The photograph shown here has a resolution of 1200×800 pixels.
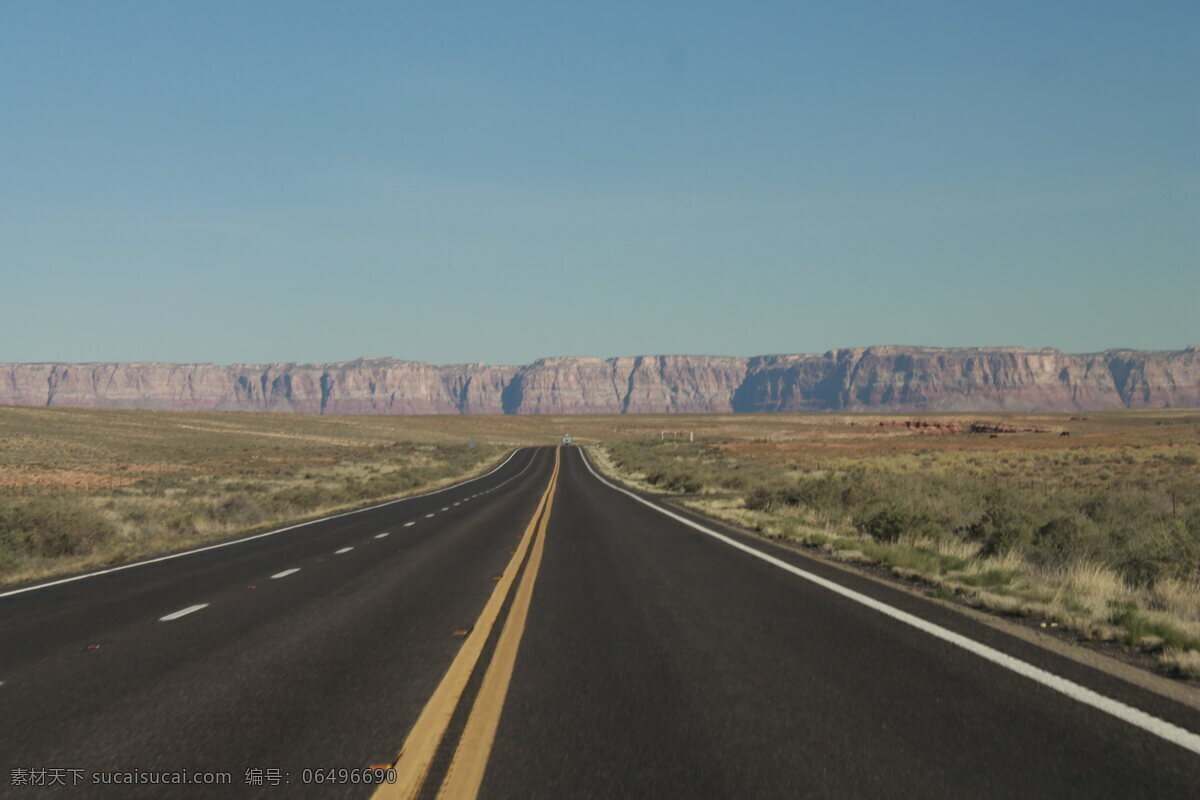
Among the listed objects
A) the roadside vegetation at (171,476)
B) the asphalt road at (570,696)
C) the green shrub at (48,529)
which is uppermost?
the asphalt road at (570,696)

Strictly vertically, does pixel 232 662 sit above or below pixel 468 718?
below

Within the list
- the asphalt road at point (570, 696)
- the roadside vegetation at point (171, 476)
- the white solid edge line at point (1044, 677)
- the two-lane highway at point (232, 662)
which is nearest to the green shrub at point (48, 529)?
the roadside vegetation at point (171, 476)

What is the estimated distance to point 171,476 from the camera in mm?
47938

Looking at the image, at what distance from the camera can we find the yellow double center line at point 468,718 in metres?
4.54

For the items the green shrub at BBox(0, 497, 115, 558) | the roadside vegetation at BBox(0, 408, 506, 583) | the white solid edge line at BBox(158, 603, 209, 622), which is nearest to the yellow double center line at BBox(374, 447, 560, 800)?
the white solid edge line at BBox(158, 603, 209, 622)

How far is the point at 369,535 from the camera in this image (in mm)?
19859

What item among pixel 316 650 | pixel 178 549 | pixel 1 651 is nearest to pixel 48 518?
pixel 178 549

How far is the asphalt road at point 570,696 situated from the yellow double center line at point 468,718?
0.03m

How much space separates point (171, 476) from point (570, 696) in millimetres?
46669

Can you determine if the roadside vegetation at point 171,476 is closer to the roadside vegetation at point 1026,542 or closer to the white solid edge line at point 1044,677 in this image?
the white solid edge line at point 1044,677

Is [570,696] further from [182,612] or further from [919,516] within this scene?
[919,516]

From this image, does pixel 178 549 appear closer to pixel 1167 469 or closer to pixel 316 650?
pixel 316 650

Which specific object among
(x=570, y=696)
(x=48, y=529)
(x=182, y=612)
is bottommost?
(x=48, y=529)

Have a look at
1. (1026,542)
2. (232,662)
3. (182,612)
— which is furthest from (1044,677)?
(1026,542)
